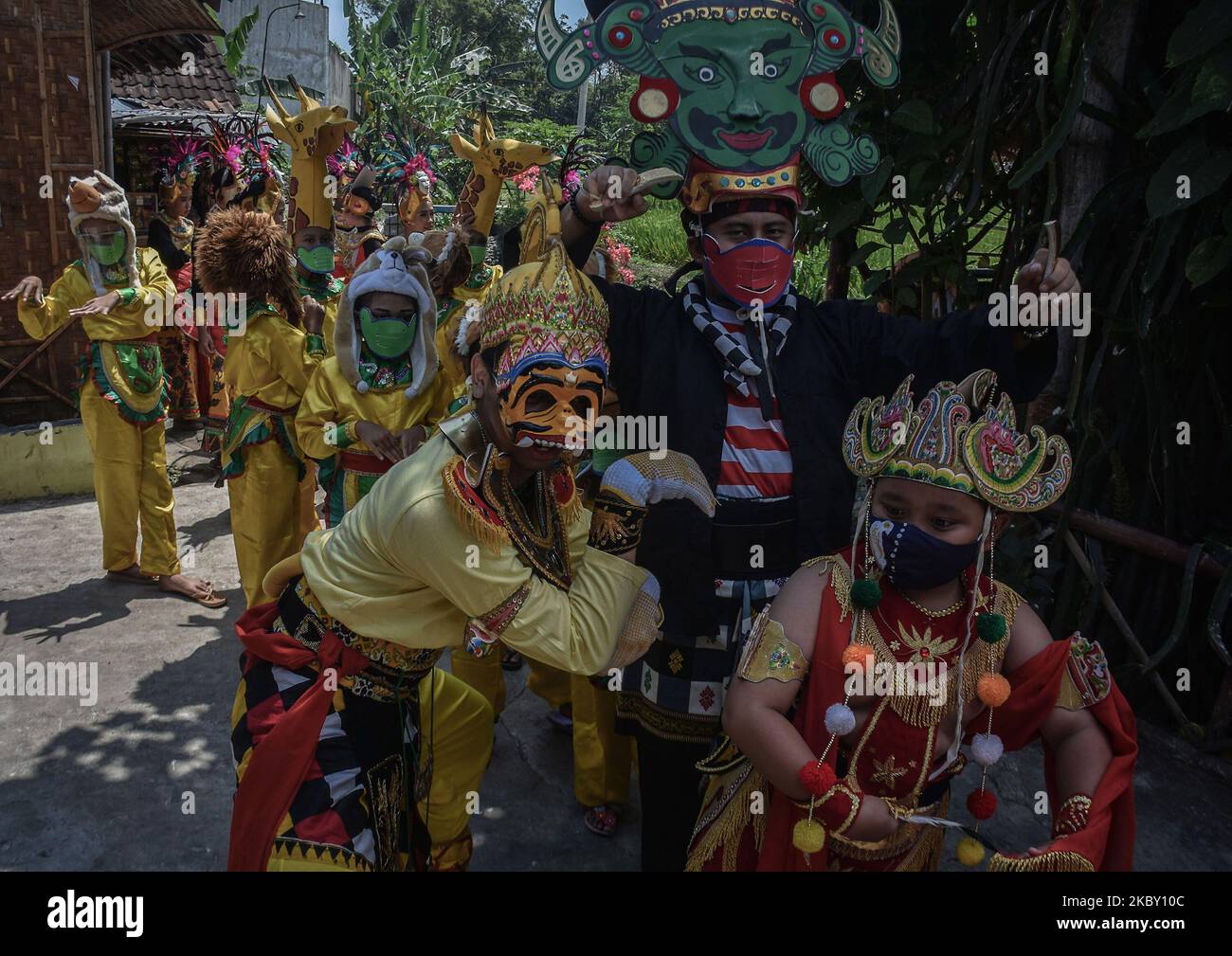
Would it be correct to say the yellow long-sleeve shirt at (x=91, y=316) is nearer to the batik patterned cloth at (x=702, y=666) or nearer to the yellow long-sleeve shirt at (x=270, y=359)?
the yellow long-sleeve shirt at (x=270, y=359)

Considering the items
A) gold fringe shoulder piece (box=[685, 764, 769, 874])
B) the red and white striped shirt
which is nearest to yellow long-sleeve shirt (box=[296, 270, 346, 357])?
the red and white striped shirt

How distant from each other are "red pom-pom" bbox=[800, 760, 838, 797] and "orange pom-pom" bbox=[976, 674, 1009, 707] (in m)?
0.40

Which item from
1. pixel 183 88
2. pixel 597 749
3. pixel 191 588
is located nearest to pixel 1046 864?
pixel 597 749

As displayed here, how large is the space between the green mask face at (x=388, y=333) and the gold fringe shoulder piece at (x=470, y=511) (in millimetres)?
1939

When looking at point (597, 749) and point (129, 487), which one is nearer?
point (597, 749)

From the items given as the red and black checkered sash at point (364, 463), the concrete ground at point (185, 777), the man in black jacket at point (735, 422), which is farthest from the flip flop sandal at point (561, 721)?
the man in black jacket at point (735, 422)

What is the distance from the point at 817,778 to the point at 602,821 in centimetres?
174

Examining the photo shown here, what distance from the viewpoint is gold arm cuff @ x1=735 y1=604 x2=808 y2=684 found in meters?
2.20

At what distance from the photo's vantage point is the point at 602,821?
3.61 metres

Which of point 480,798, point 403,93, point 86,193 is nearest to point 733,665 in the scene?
point 480,798

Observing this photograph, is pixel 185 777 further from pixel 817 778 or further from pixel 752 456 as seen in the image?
pixel 817 778

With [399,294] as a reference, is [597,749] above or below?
below

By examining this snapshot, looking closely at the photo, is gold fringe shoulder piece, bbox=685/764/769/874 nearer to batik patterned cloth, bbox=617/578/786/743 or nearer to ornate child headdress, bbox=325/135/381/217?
batik patterned cloth, bbox=617/578/786/743

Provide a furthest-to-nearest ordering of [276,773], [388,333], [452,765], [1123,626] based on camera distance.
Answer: [1123,626]
[388,333]
[452,765]
[276,773]
